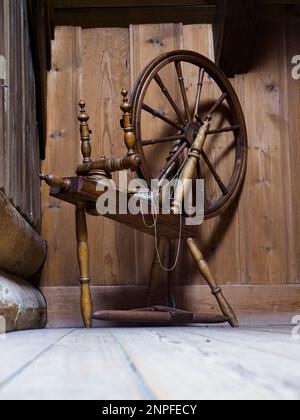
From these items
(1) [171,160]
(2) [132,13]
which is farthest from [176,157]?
(2) [132,13]

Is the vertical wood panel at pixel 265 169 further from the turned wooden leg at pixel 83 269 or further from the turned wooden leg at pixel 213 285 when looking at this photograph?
the turned wooden leg at pixel 83 269

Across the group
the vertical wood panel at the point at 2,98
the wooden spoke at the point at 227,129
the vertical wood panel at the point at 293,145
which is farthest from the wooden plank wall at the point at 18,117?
the vertical wood panel at the point at 293,145

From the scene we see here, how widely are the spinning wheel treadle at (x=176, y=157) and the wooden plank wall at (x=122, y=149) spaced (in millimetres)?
125

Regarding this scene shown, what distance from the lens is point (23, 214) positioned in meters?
2.10

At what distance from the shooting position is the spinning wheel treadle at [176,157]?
1.87 metres

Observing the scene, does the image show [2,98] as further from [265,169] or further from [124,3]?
[265,169]

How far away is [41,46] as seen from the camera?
2430mm

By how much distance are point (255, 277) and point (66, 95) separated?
43.8 inches

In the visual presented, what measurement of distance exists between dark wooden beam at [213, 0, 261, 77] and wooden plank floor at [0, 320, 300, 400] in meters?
1.79

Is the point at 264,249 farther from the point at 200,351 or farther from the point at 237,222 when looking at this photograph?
the point at 200,351

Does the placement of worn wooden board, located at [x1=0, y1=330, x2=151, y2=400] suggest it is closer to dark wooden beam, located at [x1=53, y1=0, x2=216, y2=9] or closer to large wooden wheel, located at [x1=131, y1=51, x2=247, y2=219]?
large wooden wheel, located at [x1=131, y1=51, x2=247, y2=219]

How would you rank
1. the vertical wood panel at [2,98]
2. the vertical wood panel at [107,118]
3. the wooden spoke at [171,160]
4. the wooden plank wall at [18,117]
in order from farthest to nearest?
1. the vertical wood panel at [107,118]
2. the wooden spoke at [171,160]
3. the wooden plank wall at [18,117]
4. the vertical wood panel at [2,98]

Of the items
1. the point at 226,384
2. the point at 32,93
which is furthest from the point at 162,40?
the point at 226,384

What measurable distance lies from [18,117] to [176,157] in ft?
1.99
